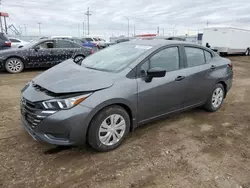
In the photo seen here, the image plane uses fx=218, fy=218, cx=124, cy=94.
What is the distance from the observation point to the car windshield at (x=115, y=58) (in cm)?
327

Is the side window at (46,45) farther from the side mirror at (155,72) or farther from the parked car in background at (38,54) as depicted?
the side mirror at (155,72)

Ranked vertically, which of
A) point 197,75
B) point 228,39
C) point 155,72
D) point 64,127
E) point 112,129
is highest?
point 228,39

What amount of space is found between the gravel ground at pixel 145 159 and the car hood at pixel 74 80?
0.91 metres

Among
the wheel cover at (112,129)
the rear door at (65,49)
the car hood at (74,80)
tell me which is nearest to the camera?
the car hood at (74,80)

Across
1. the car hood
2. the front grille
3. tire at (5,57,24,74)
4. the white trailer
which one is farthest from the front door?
the white trailer

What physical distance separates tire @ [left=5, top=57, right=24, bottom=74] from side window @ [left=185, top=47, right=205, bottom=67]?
685 cm

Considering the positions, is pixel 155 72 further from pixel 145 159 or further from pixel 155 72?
pixel 145 159

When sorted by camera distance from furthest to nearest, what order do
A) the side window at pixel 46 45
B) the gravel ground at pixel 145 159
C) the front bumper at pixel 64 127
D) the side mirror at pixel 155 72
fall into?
1. the side window at pixel 46 45
2. the side mirror at pixel 155 72
3. the front bumper at pixel 64 127
4. the gravel ground at pixel 145 159

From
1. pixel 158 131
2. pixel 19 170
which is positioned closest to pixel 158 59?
pixel 158 131

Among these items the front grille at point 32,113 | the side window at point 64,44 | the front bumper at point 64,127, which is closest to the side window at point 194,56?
the front bumper at point 64,127

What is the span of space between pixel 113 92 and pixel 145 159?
98 cm

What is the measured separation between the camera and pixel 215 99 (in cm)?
459

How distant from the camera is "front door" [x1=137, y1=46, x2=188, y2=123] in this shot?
3.18m

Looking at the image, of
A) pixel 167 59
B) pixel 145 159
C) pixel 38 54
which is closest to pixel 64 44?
pixel 38 54
